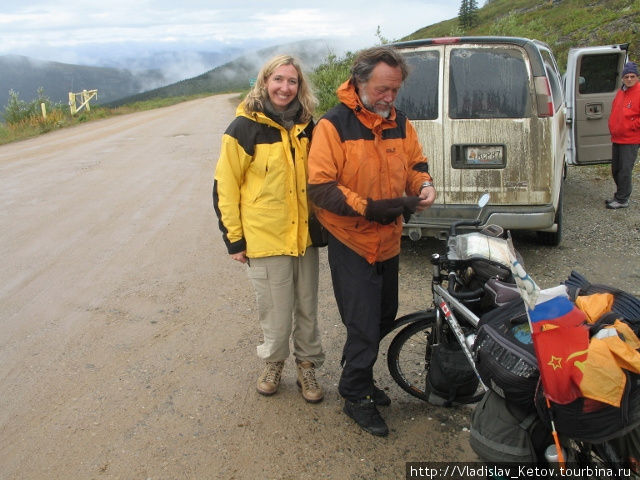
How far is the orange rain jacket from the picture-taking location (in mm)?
2707

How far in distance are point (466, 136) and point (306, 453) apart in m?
3.15

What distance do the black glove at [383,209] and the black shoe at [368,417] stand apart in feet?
3.60

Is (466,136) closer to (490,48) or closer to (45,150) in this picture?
(490,48)

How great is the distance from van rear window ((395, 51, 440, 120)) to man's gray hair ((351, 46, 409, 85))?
2268mm

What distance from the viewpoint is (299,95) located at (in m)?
3.11

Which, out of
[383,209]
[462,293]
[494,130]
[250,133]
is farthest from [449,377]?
[494,130]

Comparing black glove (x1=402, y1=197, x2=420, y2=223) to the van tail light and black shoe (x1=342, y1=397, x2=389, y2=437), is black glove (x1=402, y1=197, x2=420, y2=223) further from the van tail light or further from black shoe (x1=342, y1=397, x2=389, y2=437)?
the van tail light

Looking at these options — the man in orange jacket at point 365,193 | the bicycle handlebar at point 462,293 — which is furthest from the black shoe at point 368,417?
the bicycle handlebar at point 462,293

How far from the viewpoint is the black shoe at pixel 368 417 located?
303cm

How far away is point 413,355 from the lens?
365 centimetres

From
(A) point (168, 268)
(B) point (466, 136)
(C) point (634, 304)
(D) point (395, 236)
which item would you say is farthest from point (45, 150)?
(C) point (634, 304)

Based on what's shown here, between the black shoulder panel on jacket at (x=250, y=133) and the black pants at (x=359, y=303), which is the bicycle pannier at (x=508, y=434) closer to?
the black pants at (x=359, y=303)

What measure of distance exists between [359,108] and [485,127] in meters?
2.40

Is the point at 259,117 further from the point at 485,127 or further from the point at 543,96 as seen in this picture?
the point at 543,96
